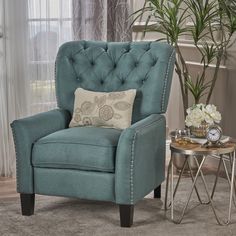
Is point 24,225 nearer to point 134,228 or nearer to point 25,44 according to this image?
point 134,228

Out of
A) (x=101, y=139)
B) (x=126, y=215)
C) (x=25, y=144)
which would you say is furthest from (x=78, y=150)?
(x=126, y=215)

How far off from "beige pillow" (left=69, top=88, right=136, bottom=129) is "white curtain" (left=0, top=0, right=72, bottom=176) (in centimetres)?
87

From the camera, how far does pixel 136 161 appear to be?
356 centimetres

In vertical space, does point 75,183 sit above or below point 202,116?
below

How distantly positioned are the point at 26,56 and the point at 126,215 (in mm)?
1745

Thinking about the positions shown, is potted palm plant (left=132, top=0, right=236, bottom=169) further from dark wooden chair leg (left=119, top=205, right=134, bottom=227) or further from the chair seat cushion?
dark wooden chair leg (left=119, top=205, right=134, bottom=227)

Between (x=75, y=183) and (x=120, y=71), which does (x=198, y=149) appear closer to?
(x=75, y=183)

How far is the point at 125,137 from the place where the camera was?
3.52m

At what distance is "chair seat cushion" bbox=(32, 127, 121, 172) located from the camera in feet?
11.9

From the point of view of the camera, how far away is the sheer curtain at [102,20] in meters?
4.91

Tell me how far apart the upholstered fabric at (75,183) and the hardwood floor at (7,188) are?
1.88ft

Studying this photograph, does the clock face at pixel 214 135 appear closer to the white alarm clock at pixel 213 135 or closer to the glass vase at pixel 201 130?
the white alarm clock at pixel 213 135

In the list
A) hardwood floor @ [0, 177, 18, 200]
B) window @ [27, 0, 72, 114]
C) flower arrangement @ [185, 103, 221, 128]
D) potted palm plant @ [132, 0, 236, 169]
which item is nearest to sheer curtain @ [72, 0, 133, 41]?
window @ [27, 0, 72, 114]

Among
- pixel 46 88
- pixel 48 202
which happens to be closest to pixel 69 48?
pixel 46 88
